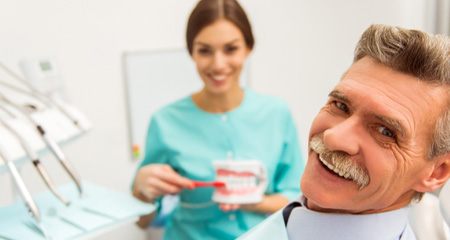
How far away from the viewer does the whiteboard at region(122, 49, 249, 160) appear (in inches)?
82.0

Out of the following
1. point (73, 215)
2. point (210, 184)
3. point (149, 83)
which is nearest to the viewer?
point (73, 215)

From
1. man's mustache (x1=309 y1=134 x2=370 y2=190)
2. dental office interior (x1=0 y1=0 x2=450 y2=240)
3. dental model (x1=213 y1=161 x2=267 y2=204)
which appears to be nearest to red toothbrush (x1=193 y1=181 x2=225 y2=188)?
dental model (x1=213 y1=161 x2=267 y2=204)

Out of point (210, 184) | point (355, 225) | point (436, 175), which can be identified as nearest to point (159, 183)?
point (210, 184)

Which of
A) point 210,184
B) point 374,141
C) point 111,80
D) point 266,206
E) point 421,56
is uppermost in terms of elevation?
point 421,56

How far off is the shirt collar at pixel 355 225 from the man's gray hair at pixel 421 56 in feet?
0.45

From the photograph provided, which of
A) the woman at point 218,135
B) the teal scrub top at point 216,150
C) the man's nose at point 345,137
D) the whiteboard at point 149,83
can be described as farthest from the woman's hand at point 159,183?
the whiteboard at point 149,83

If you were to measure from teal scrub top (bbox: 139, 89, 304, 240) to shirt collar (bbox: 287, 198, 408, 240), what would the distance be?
1.69 ft

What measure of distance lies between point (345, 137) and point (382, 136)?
0.06m

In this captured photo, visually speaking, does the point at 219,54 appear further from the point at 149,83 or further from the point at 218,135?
the point at 149,83

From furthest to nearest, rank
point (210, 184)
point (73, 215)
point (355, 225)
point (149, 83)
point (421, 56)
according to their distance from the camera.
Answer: point (149, 83)
point (210, 184)
point (73, 215)
point (355, 225)
point (421, 56)

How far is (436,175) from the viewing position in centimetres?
90

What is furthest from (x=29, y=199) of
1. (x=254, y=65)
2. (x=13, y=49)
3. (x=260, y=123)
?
(x=254, y=65)

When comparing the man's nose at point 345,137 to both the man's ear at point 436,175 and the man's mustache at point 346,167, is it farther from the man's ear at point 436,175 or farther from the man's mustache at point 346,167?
the man's ear at point 436,175

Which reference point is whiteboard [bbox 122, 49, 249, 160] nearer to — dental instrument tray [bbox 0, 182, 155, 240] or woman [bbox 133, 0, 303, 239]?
woman [bbox 133, 0, 303, 239]
